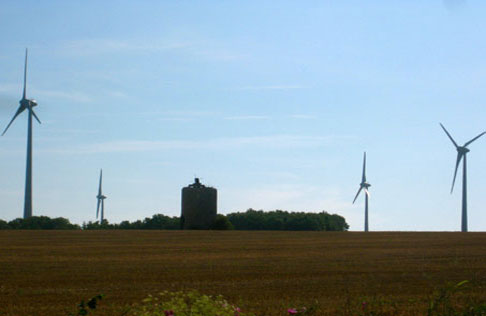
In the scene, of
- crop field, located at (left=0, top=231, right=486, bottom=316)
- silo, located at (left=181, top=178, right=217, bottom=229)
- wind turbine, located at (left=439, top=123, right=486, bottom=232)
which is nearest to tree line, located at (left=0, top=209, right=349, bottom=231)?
silo, located at (left=181, top=178, right=217, bottom=229)

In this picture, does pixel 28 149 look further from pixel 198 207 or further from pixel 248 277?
pixel 248 277

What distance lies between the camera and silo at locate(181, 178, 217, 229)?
11206cm

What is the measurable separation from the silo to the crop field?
59653 mm

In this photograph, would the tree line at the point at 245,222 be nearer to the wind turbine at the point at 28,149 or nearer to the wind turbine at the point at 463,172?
the wind turbine at the point at 28,149

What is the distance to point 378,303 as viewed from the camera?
74.5ft

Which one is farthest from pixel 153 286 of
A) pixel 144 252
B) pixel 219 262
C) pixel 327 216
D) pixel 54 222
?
pixel 327 216

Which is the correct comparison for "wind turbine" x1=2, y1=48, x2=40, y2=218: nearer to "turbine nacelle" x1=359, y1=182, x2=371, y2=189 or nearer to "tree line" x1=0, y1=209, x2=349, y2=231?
"tree line" x1=0, y1=209, x2=349, y2=231

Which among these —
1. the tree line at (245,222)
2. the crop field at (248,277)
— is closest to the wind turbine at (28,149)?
the tree line at (245,222)

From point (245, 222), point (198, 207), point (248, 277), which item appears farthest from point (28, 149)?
point (248, 277)

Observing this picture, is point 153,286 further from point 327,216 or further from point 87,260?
point 327,216

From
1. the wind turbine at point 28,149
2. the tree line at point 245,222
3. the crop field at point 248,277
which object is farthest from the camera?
the tree line at point 245,222

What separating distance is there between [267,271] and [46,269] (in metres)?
10.7

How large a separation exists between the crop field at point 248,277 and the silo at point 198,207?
59.7 meters

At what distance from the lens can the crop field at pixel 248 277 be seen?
2402 cm
